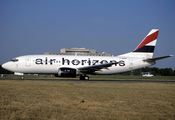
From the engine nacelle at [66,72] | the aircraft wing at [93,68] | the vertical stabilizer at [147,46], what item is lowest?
the engine nacelle at [66,72]

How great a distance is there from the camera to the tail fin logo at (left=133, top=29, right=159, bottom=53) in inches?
1328

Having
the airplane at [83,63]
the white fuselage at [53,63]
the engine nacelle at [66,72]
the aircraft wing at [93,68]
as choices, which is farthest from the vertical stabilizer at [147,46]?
the engine nacelle at [66,72]

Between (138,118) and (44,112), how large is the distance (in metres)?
3.64

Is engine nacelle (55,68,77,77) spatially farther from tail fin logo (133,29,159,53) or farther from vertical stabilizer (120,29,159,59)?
tail fin logo (133,29,159,53)

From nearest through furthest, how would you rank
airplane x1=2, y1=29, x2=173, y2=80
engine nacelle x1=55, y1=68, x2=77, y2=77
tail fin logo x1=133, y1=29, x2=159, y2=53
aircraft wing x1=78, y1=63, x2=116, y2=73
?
1. engine nacelle x1=55, y1=68, x2=77, y2=77
2. aircraft wing x1=78, y1=63, x2=116, y2=73
3. airplane x1=2, y1=29, x2=173, y2=80
4. tail fin logo x1=133, y1=29, x2=159, y2=53

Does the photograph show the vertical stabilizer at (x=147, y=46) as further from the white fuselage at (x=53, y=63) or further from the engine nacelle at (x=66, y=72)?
the engine nacelle at (x=66, y=72)

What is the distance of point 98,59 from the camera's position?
31891mm

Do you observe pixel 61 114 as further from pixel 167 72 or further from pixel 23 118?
pixel 167 72

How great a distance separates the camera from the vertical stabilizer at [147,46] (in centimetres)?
3372

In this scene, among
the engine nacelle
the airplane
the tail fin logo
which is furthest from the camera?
the tail fin logo

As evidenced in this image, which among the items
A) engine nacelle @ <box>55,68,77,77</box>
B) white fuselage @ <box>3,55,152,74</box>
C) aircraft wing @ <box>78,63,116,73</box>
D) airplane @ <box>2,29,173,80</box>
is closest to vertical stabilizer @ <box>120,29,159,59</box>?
airplane @ <box>2,29,173,80</box>

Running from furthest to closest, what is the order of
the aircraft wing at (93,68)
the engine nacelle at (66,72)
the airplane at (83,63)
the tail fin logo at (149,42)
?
the tail fin logo at (149,42) → the airplane at (83,63) → the aircraft wing at (93,68) → the engine nacelle at (66,72)

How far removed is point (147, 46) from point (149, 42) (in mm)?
724

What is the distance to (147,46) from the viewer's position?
1328 inches
